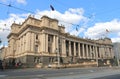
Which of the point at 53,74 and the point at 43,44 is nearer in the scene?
the point at 53,74

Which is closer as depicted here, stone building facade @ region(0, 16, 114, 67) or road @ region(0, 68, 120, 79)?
road @ region(0, 68, 120, 79)

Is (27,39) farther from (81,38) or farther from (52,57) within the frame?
(81,38)

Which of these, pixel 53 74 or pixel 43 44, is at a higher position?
pixel 43 44

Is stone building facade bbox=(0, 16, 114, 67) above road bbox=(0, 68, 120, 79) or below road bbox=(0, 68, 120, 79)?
above

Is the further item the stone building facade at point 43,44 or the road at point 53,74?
the stone building facade at point 43,44

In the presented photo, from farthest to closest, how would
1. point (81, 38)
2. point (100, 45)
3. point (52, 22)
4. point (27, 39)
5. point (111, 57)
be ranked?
1. point (111, 57)
2. point (100, 45)
3. point (81, 38)
4. point (52, 22)
5. point (27, 39)

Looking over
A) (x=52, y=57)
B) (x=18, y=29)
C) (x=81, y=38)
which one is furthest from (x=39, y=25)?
(x=81, y=38)

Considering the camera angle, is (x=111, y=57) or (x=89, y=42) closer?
(x=89, y=42)

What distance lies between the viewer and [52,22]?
81.1 metres

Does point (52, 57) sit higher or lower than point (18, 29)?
lower

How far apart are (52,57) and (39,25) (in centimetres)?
1414

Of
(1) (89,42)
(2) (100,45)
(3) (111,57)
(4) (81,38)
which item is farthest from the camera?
(3) (111,57)

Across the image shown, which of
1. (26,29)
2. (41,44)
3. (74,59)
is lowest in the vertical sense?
(74,59)

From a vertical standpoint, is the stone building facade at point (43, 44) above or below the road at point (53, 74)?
above
